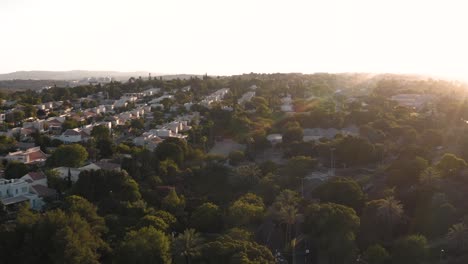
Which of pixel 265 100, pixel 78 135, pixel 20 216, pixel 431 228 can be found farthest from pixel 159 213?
pixel 265 100

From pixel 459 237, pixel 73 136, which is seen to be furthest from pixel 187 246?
pixel 73 136

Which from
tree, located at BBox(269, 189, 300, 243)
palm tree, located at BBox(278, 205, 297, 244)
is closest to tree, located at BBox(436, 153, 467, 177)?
tree, located at BBox(269, 189, 300, 243)

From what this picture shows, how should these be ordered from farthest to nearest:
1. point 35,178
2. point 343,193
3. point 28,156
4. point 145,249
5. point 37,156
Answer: point 37,156 < point 28,156 < point 35,178 < point 343,193 < point 145,249

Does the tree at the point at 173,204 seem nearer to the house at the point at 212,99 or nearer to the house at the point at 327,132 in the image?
the house at the point at 327,132

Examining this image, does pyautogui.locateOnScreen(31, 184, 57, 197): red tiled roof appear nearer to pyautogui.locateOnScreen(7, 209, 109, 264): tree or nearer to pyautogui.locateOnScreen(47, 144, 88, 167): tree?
pyautogui.locateOnScreen(47, 144, 88, 167): tree

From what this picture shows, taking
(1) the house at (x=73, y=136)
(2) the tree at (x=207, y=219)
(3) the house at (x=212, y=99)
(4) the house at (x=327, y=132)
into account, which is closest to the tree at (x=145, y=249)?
(2) the tree at (x=207, y=219)

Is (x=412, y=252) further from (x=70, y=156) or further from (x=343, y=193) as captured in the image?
(x=70, y=156)
